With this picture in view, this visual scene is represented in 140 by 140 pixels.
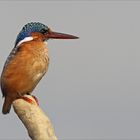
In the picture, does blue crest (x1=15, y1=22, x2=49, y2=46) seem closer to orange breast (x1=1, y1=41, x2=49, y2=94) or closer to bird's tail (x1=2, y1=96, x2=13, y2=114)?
Result: orange breast (x1=1, y1=41, x2=49, y2=94)

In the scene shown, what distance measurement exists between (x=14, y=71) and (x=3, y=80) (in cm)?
26

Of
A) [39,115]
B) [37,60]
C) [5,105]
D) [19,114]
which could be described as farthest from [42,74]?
[39,115]

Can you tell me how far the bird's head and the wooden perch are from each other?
458 cm

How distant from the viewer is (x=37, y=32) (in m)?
9.77

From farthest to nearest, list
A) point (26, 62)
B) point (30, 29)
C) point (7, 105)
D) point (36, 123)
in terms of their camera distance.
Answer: point (30, 29) < point (26, 62) < point (7, 105) < point (36, 123)

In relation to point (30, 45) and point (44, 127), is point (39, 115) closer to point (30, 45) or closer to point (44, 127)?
point (44, 127)

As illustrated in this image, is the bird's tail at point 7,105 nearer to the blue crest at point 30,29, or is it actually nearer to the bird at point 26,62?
the bird at point 26,62

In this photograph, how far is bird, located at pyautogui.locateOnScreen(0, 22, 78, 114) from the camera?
8.54 meters

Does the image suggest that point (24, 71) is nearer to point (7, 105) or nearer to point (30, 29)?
point (7, 105)

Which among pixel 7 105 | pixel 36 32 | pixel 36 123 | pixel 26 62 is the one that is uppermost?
pixel 36 123

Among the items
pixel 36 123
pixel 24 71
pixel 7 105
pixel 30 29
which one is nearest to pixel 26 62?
pixel 24 71

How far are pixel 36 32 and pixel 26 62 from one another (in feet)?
3.82

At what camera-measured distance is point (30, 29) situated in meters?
9.71

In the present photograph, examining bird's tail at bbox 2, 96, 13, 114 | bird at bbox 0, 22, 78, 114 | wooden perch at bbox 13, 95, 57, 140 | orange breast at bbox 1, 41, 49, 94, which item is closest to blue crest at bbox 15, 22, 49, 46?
bird at bbox 0, 22, 78, 114
